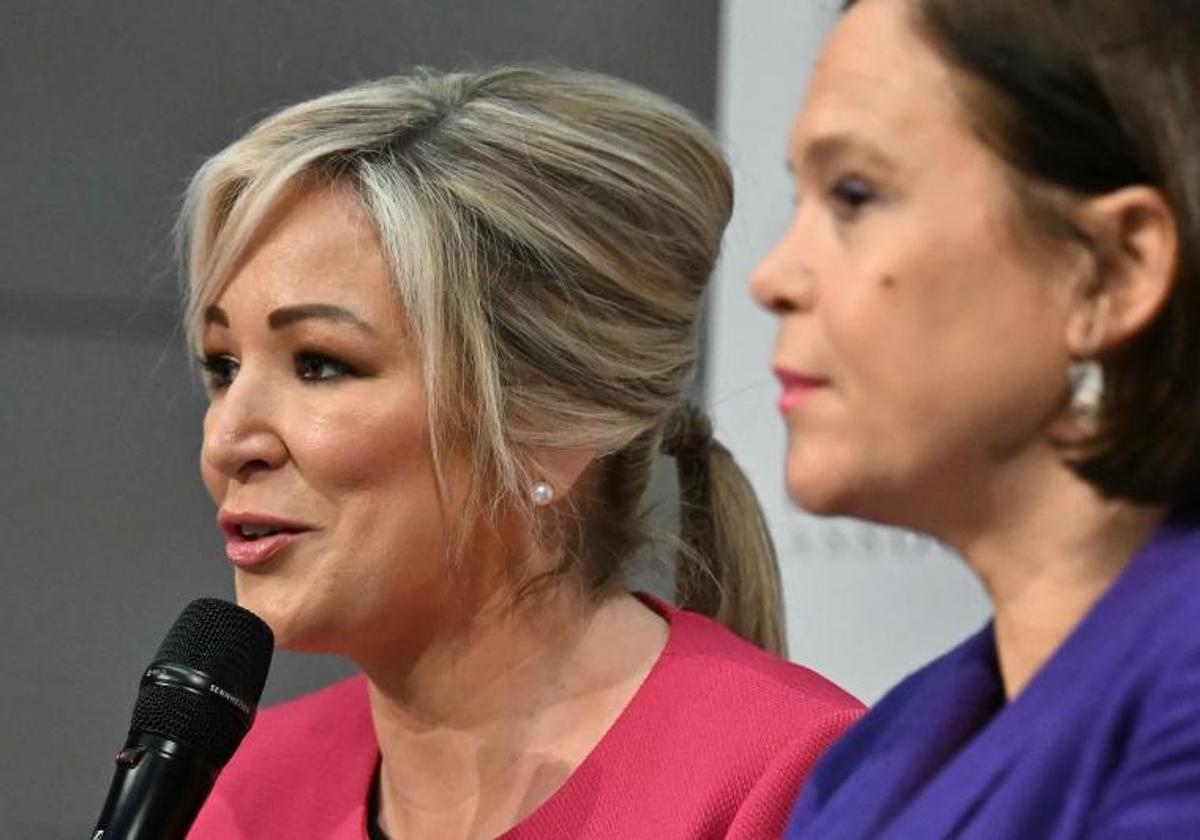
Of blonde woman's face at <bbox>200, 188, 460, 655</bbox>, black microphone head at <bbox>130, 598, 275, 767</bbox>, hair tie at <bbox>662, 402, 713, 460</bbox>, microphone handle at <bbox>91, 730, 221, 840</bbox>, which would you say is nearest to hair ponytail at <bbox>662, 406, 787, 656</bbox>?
hair tie at <bbox>662, 402, 713, 460</bbox>

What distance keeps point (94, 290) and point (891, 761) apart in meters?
1.41

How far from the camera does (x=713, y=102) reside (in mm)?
2164

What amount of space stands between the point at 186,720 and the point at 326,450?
294 mm

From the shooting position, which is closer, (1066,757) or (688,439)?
(1066,757)

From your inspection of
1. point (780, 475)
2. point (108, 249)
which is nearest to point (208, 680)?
point (780, 475)

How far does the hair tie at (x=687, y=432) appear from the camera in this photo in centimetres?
168

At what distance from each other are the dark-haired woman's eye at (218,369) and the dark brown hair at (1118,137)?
0.81m

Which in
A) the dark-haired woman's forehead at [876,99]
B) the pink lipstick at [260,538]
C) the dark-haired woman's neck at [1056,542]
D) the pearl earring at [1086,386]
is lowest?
the pink lipstick at [260,538]

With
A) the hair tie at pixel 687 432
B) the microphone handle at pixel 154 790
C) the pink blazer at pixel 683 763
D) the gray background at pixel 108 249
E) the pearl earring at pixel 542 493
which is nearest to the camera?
the microphone handle at pixel 154 790

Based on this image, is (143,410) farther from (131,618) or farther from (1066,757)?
(1066,757)

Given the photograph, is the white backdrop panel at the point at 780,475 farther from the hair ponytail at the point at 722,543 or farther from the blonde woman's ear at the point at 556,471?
the blonde woman's ear at the point at 556,471

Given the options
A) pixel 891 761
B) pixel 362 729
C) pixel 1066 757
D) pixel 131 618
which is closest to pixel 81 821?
pixel 131 618

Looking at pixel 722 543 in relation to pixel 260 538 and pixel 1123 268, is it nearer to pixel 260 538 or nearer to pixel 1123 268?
pixel 260 538

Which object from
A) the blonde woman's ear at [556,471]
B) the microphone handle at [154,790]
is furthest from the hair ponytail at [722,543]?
the microphone handle at [154,790]
